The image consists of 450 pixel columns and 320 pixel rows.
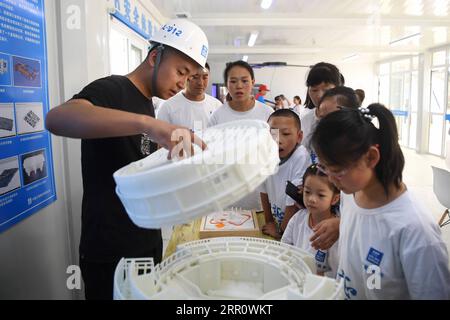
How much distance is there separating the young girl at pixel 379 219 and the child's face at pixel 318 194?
15.6 inches

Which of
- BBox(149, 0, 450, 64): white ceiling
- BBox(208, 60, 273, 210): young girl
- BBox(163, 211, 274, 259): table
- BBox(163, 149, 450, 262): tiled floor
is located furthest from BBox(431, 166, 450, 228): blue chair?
BBox(149, 0, 450, 64): white ceiling

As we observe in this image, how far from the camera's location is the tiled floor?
411 centimetres

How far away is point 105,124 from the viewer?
0.78 metres

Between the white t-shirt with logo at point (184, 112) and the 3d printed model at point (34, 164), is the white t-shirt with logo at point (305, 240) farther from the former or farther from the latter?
the white t-shirt with logo at point (184, 112)

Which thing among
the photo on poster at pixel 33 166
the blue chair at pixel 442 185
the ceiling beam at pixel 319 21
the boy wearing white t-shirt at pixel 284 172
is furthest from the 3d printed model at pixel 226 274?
the ceiling beam at pixel 319 21

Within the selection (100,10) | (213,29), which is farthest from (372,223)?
(213,29)

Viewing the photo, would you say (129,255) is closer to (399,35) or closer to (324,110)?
(324,110)

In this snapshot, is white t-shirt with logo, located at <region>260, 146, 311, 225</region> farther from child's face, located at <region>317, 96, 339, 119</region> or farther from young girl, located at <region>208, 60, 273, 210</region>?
young girl, located at <region>208, 60, 273, 210</region>

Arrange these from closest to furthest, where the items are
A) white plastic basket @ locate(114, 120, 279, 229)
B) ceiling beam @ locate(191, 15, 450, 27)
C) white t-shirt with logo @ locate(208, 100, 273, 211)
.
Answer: white plastic basket @ locate(114, 120, 279, 229) < white t-shirt with logo @ locate(208, 100, 273, 211) < ceiling beam @ locate(191, 15, 450, 27)

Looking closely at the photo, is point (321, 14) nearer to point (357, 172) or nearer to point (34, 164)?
point (34, 164)

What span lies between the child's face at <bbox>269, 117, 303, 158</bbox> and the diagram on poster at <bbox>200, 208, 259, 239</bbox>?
0.35 m

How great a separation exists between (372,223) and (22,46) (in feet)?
4.70

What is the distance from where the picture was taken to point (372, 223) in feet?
2.89

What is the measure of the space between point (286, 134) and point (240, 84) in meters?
0.76
